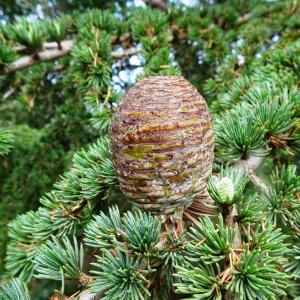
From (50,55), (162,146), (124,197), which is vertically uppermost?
(50,55)

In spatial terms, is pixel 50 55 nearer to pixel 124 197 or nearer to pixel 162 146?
pixel 124 197

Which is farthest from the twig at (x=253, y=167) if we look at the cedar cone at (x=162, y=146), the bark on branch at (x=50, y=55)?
the bark on branch at (x=50, y=55)

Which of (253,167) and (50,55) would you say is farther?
(50,55)

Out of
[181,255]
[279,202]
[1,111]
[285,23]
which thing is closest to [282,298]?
[279,202]

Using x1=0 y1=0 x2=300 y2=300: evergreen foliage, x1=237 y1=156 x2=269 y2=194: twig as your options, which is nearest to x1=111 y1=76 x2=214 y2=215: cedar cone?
x1=0 y1=0 x2=300 y2=300: evergreen foliage

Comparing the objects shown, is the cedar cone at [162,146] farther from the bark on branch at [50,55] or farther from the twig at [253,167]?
the bark on branch at [50,55]

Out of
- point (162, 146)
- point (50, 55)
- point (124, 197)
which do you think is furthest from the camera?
point (50, 55)

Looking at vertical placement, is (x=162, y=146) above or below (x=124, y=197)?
above

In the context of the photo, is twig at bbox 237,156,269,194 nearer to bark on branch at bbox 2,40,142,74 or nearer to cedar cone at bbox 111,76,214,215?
cedar cone at bbox 111,76,214,215

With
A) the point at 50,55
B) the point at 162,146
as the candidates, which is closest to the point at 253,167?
the point at 162,146
